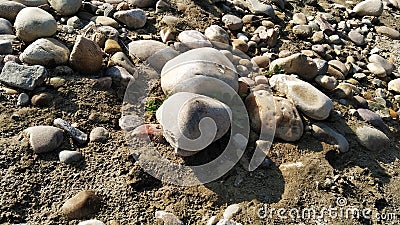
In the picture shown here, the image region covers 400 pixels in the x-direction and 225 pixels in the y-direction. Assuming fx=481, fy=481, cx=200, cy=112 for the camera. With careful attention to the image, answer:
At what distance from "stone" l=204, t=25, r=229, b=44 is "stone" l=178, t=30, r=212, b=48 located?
0.26ft

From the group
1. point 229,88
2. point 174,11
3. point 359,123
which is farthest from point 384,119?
point 174,11

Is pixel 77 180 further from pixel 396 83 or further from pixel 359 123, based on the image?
pixel 396 83

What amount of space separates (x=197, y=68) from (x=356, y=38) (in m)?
1.93

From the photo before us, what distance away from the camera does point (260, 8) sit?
4.18 metres

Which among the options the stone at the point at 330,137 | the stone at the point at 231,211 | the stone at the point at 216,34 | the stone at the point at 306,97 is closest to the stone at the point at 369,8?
the stone at the point at 216,34

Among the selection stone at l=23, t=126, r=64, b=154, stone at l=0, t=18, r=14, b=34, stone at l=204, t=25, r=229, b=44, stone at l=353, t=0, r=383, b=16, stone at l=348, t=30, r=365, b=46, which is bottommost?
stone at l=348, t=30, r=365, b=46

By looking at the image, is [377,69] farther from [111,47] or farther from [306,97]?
[111,47]

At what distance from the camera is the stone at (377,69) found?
3.88 meters

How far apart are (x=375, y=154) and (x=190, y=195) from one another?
132 centimetres

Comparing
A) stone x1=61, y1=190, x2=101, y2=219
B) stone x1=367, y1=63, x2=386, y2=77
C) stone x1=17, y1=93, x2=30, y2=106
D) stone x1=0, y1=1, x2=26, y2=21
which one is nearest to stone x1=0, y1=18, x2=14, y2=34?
stone x1=0, y1=1, x2=26, y2=21

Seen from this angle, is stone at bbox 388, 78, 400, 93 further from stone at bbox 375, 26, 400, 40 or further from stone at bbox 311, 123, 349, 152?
stone at bbox 311, 123, 349, 152

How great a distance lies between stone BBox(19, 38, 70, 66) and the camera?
119 inches

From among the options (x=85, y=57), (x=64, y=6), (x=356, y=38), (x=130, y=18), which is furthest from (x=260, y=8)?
(x=85, y=57)

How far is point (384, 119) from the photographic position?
3465 millimetres
